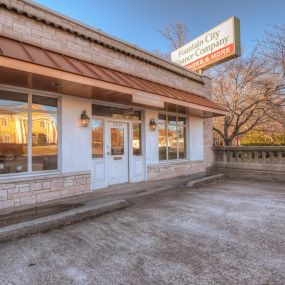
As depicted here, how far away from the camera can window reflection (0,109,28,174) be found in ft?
17.4

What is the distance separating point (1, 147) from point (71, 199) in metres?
2.14

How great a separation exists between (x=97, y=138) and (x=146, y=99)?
2.11 metres

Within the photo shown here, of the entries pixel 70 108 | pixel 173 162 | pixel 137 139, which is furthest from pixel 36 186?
pixel 173 162

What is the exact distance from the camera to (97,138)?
24.0ft

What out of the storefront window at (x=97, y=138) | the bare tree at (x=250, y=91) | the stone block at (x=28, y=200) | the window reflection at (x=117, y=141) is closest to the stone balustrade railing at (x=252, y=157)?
the bare tree at (x=250, y=91)

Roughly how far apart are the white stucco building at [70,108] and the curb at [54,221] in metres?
1.56

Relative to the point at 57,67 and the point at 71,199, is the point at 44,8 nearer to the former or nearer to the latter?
the point at 57,67

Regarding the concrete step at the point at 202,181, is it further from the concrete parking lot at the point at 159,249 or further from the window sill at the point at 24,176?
the window sill at the point at 24,176

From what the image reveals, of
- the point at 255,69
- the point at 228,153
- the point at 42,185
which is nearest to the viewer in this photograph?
the point at 42,185

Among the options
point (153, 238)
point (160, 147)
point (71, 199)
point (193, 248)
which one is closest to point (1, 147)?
point (71, 199)

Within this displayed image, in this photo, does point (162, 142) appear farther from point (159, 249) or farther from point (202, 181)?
point (159, 249)

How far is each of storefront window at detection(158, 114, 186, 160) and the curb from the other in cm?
423

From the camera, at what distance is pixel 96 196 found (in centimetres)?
629

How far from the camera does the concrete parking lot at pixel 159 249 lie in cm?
276
